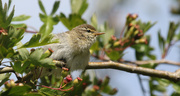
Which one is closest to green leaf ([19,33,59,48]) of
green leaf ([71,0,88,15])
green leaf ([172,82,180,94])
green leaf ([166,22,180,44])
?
green leaf ([71,0,88,15])

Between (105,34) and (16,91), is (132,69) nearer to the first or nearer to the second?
(105,34)

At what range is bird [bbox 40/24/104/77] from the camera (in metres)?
3.12

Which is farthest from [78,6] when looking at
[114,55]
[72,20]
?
[114,55]

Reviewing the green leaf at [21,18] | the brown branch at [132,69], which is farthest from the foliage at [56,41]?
the brown branch at [132,69]

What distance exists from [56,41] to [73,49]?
110cm

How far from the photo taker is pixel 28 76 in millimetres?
2361

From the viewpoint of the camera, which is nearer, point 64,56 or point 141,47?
point 64,56

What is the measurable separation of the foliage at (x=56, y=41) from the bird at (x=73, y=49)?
0.12 m

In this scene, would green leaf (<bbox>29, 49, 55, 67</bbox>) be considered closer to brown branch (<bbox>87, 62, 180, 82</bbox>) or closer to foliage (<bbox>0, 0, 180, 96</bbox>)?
foliage (<bbox>0, 0, 180, 96</bbox>)

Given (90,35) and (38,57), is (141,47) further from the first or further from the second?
(38,57)

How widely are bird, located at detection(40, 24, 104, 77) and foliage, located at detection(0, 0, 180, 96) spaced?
125 millimetres

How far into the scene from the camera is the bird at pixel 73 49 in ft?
10.3

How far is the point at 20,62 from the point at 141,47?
6.89 feet

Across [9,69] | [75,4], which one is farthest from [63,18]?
[9,69]
